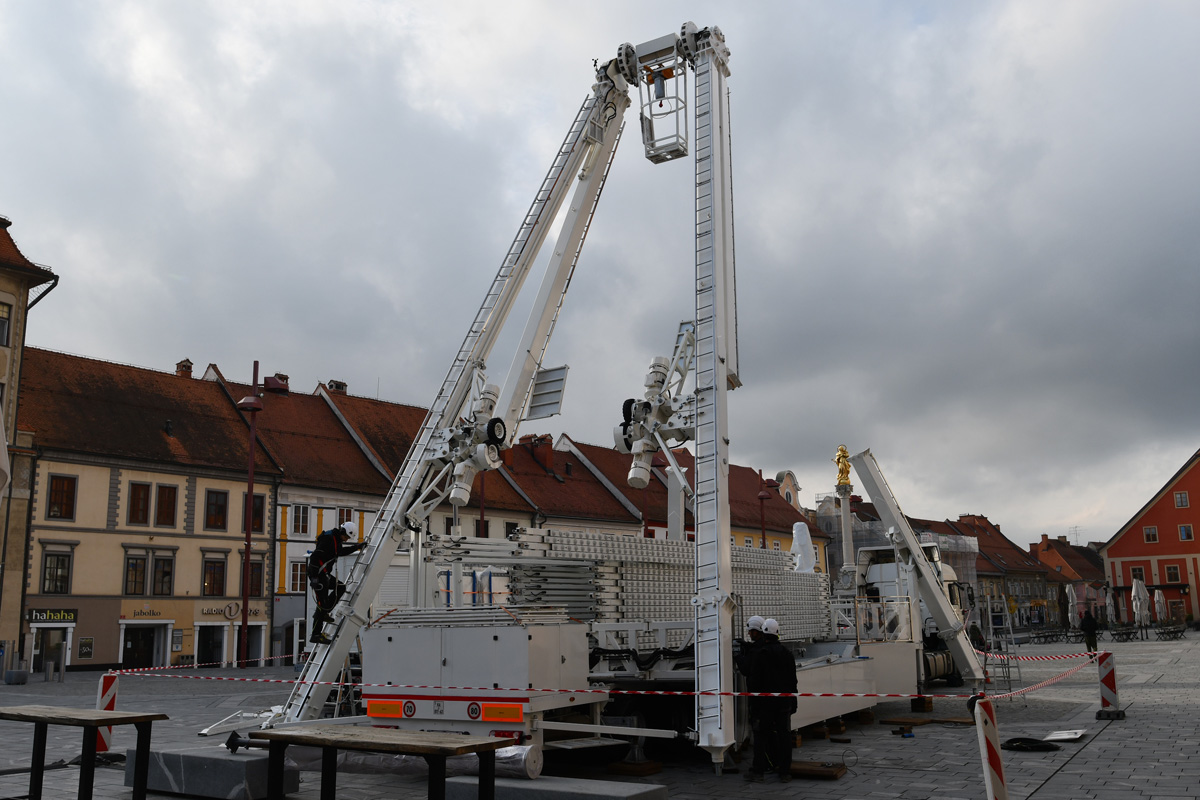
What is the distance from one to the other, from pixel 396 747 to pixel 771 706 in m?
5.26

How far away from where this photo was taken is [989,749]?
786 centimetres

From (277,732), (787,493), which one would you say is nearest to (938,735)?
(277,732)

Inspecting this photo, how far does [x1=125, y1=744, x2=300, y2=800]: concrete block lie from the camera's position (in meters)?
9.44

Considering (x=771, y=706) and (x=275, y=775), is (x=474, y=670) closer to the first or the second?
(x=275, y=775)

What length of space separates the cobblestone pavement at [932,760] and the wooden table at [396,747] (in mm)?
1831

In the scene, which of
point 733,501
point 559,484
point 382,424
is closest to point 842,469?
point 382,424

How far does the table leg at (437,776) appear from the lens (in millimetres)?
7062

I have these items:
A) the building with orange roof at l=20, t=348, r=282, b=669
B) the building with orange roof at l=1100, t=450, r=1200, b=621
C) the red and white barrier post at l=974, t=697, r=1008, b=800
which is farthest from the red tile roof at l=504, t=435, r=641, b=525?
the red and white barrier post at l=974, t=697, r=1008, b=800

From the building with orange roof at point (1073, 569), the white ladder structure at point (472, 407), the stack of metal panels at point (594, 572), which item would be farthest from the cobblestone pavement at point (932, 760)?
the building with orange roof at point (1073, 569)

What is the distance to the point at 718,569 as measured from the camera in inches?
429

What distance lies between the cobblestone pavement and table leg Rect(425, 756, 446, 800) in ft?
A: 10.3

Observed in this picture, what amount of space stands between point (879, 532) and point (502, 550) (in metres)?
56.3

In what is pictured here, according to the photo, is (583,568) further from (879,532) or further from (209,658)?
(879,532)

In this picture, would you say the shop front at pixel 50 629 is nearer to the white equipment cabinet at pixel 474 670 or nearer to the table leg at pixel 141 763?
the white equipment cabinet at pixel 474 670
